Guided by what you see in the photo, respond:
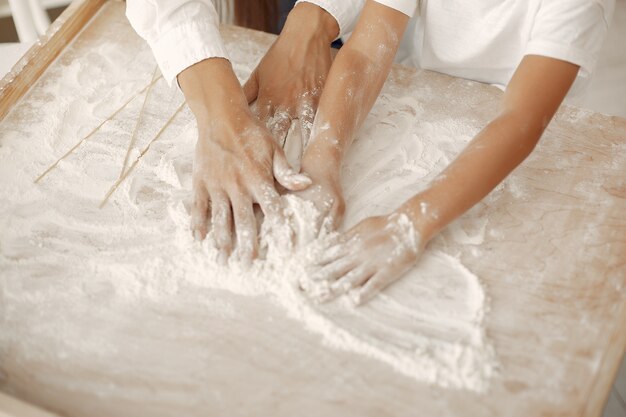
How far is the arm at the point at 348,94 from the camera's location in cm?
102

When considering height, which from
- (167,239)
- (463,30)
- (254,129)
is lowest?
(167,239)

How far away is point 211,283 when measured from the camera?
92 cm

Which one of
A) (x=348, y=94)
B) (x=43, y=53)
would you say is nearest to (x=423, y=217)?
(x=348, y=94)

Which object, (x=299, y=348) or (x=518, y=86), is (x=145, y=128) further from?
(x=518, y=86)

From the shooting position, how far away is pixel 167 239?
0.98 meters

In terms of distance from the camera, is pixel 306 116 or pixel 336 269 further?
pixel 306 116

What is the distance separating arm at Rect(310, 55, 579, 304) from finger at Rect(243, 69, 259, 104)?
38cm

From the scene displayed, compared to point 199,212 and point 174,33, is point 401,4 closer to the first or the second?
point 174,33

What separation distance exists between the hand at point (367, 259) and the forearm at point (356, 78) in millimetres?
172

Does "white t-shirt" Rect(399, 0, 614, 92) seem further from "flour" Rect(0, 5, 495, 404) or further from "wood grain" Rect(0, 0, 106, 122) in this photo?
"wood grain" Rect(0, 0, 106, 122)

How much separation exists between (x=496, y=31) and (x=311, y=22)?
34 cm

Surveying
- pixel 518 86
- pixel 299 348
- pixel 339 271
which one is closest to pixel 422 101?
pixel 518 86

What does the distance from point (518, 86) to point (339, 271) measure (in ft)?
1.37

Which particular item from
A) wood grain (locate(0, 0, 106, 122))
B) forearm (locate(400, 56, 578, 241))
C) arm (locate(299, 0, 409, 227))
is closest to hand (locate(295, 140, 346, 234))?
arm (locate(299, 0, 409, 227))
